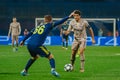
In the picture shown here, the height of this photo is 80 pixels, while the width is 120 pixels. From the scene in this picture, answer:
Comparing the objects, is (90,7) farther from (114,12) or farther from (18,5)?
(18,5)

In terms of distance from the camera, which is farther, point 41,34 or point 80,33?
point 80,33

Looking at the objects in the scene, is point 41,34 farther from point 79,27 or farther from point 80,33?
point 80,33

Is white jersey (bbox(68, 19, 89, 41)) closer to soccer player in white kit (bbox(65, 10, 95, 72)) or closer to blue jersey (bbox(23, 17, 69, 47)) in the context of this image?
soccer player in white kit (bbox(65, 10, 95, 72))

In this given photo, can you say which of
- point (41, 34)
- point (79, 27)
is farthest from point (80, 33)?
point (41, 34)

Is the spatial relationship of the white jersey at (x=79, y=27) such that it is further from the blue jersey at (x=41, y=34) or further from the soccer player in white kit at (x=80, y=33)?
the blue jersey at (x=41, y=34)

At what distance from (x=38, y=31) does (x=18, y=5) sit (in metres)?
37.7

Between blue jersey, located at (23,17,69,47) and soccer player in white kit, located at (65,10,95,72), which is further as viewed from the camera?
soccer player in white kit, located at (65,10,95,72)

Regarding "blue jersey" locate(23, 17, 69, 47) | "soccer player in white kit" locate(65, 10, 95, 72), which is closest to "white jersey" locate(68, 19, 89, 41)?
"soccer player in white kit" locate(65, 10, 95, 72)

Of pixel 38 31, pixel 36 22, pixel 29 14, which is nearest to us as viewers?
pixel 38 31

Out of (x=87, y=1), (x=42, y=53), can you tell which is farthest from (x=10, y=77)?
(x=87, y=1)

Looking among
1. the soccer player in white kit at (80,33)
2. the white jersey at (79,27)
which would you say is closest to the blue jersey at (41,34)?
the soccer player in white kit at (80,33)

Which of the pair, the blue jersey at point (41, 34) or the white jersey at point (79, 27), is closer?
the blue jersey at point (41, 34)

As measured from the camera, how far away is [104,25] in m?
49.5

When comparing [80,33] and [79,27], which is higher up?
[79,27]
